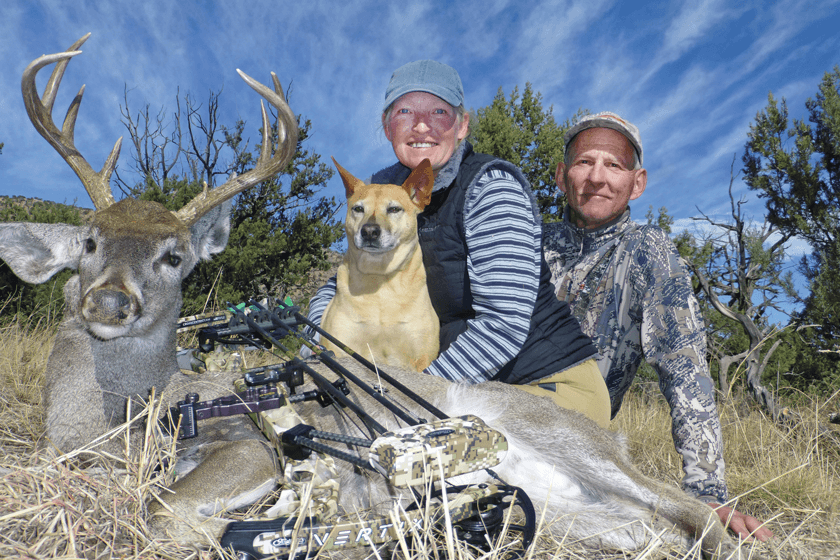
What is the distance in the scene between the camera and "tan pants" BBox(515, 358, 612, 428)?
10.5ft

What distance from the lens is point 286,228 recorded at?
12.5m

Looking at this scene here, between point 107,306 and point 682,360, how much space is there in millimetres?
3174

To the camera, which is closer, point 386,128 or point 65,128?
point 65,128

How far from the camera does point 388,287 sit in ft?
11.9

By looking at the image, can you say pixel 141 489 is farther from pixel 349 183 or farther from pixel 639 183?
pixel 639 183

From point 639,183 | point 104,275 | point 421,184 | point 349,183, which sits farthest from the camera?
point 639,183

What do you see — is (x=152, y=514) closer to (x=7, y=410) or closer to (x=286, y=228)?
(x=7, y=410)

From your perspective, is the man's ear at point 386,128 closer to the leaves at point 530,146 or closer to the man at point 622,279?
the man at point 622,279

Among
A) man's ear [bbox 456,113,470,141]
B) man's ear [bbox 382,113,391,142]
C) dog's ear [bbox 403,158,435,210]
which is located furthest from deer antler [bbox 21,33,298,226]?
man's ear [bbox 456,113,470,141]

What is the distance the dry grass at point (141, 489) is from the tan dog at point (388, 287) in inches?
57.4

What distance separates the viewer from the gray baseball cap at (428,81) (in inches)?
135

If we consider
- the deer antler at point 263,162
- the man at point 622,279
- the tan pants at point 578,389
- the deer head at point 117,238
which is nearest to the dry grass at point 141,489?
the deer head at point 117,238

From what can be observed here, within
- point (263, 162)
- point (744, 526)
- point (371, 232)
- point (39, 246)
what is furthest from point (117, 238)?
point (744, 526)

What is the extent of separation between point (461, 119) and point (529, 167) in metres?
12.3
